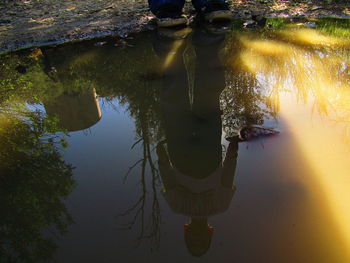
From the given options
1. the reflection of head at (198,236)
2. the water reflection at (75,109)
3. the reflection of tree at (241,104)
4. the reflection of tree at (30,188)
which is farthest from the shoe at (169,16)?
the reflection of head at (198,236)

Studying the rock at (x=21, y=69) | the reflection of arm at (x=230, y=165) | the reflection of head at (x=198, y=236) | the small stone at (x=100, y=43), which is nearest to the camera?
the reflection of head at (x=198, y=236)

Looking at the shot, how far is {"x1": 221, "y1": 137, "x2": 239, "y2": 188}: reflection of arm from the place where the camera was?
5.18ft

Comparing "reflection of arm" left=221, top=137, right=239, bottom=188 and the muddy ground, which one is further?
the muddy ground

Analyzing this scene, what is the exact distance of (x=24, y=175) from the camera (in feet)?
5.76

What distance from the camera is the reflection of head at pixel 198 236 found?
49.0 inches

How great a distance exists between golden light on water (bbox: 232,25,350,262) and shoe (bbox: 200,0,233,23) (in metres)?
0.60

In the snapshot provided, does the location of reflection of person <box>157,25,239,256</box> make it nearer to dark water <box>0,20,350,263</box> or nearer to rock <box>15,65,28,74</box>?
dark water <box>0,20,350,263</box>

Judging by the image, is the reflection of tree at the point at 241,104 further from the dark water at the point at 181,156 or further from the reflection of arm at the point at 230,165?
the reflection of arm at the point at 230,165

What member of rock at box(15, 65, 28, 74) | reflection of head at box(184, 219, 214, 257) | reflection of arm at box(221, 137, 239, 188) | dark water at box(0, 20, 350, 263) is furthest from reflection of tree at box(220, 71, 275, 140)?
rock at box(15, 65, 28, 74)

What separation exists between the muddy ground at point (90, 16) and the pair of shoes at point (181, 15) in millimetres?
292

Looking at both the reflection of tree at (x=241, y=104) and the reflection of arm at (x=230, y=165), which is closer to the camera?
the reflection of arm at (x=230, y=165)

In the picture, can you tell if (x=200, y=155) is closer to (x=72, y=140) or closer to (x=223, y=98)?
(x=223, y=98)

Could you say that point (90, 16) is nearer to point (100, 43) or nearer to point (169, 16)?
point (100, 43)

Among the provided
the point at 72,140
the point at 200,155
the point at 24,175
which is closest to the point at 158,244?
the point at 200,155
